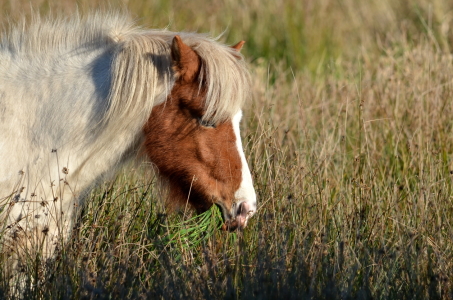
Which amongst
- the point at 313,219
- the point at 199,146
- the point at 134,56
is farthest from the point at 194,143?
the point at 313,219

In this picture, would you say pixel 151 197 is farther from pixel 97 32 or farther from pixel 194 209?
pixel 97 32

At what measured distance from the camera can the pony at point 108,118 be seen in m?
3.06

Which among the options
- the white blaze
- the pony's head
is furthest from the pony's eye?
the white blaze

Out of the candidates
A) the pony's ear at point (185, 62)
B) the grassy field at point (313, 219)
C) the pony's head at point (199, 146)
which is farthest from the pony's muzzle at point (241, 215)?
the pony's ear at point (185, 62)

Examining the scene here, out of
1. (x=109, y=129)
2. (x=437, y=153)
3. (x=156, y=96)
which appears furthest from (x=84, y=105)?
(x=437, y=153)

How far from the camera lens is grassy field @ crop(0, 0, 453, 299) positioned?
280cm

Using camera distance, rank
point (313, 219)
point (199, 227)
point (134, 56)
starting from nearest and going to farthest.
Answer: point (134, 56) → point (199, 227) → point (313, 219)

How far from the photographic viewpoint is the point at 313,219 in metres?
3.71

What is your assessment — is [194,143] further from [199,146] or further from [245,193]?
[245,193]

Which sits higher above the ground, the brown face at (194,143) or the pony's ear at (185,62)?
the pony's ear at (185,62)

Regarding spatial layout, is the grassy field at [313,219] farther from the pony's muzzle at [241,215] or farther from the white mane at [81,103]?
the white mane at [81,103]

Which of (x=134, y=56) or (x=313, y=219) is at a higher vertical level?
(x=134, y=56)

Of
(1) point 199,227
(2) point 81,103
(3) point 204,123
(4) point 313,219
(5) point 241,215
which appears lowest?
(4) point 313,219

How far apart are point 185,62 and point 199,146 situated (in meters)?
0.43
